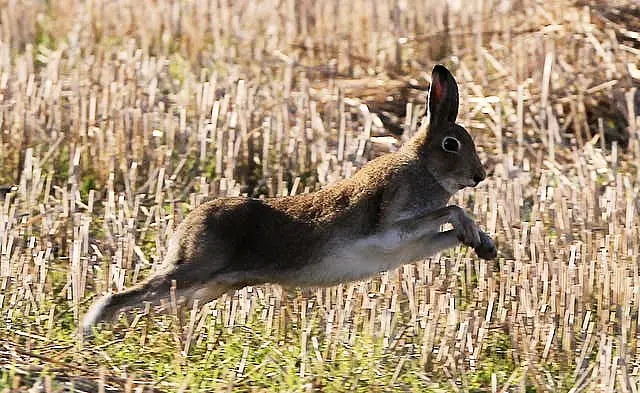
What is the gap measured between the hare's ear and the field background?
2.61 feet

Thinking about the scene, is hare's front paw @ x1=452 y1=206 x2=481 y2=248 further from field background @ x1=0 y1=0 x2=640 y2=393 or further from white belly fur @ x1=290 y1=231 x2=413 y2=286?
field background @ x1=0 y1=0 x2=640 y2=393

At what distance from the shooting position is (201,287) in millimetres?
5414

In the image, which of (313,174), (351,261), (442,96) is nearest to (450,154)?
(442,96)

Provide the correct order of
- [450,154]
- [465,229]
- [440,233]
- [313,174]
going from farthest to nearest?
[313,174] < [450,154] < [440,233] < [465,229]

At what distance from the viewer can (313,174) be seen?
309 inches

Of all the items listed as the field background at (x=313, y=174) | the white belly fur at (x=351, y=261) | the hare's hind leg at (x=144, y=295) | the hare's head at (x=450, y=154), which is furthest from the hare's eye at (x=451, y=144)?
the hare's hind leg at (x=144, y=295)

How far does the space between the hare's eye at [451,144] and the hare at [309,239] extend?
170mm

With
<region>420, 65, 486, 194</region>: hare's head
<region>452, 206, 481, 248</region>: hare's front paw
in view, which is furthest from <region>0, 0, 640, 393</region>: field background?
<region>420, 65, 486, 194</region>: hare's head

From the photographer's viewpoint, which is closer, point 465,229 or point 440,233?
point 465,229

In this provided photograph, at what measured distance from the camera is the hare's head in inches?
221

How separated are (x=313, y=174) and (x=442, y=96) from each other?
2.30 m

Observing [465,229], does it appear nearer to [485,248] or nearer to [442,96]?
[485,248]

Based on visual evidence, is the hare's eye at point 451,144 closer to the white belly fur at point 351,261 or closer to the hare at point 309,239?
the hare at point 309,239

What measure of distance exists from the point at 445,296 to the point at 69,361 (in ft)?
5.50
